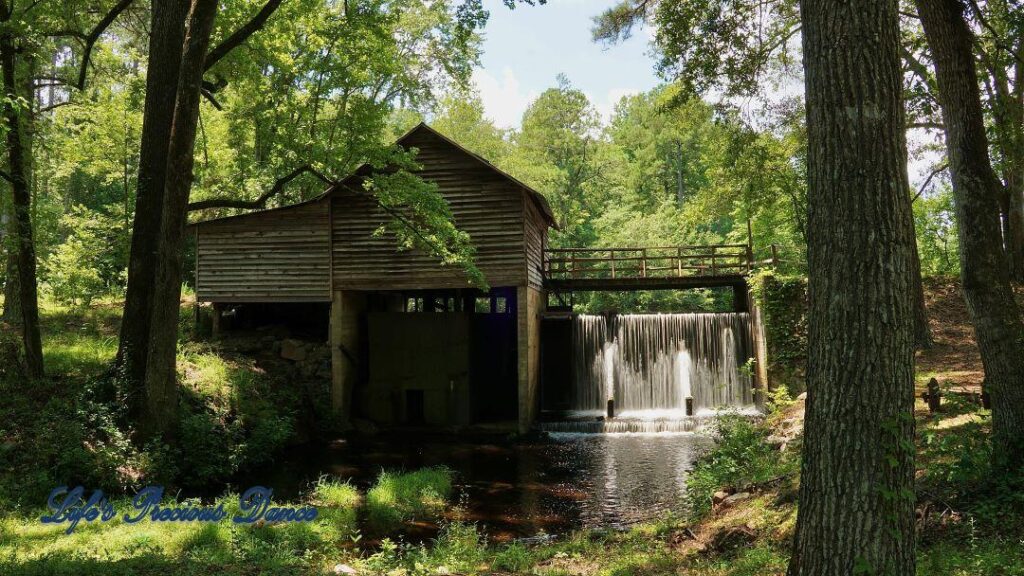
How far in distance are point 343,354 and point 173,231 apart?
7.71 metres

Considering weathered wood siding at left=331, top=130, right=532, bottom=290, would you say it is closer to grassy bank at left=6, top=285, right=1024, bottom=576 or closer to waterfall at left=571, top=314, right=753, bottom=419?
waterfall at left=571, top=314, right=753, bottom=419

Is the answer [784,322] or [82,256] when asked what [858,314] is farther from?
[82,256]

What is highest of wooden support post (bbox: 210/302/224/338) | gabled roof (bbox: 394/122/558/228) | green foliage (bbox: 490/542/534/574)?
gabled roof (bbox: 394/122/558/228)

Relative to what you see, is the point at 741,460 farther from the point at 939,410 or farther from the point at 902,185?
the point at 902,185

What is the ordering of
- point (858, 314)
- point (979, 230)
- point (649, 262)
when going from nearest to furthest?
point (858, 314) < point (979, 230) < point (649, 262)

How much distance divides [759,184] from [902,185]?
10835mm

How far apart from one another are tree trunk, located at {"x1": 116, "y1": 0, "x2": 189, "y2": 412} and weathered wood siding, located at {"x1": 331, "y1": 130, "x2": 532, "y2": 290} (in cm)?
637

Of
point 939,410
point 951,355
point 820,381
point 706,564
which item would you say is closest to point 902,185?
point 820,381

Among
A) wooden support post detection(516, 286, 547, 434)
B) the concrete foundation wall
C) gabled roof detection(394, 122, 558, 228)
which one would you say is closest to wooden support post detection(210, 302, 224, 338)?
the concrete foundation wall

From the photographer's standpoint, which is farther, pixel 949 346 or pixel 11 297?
pixel 11 297

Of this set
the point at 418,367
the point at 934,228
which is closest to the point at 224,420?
the point at 418,367

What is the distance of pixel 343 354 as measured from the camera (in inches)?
661

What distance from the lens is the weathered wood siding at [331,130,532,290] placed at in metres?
16.2

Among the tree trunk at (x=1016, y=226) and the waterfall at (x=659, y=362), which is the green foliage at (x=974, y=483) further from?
the tree trunk at (x=1016, y=226)
